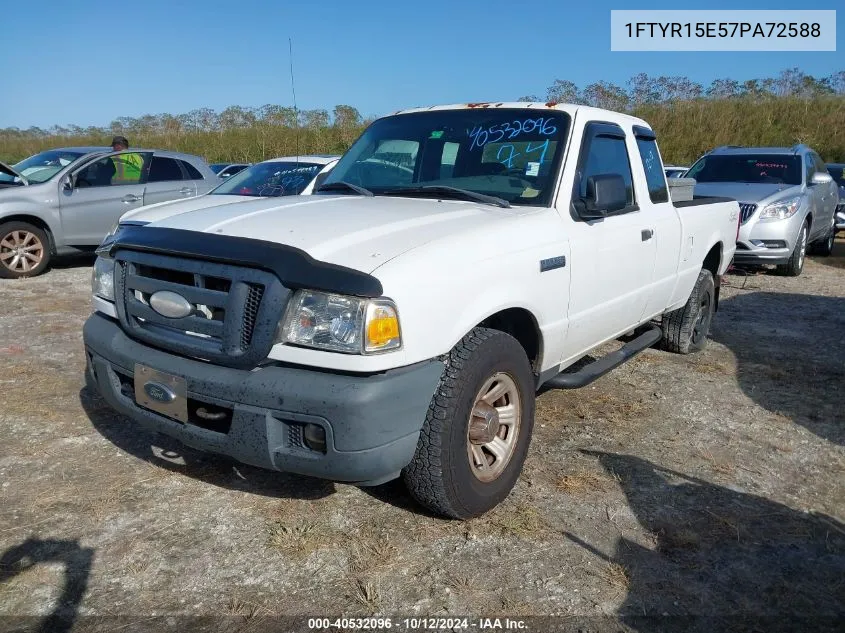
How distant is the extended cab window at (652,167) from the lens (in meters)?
4.65

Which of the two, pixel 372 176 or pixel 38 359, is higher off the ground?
pixel 372 176

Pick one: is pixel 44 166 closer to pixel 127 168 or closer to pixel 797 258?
pixel 127 168

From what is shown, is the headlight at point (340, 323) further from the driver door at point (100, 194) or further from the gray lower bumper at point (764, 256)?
the gray lower bumper at point (764, 256)

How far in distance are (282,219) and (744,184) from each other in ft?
29.4

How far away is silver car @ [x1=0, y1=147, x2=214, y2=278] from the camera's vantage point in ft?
29.0

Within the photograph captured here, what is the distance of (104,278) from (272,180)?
4960mm

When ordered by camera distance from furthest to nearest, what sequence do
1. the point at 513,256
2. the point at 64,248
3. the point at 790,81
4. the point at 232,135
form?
the point at 232,135
the point at 790,81
the point at 64,248
the point at 513,256

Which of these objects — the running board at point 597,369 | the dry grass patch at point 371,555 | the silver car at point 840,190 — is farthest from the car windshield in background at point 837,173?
the dry grass patch at point 371,555

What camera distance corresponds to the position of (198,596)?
8.46 feet

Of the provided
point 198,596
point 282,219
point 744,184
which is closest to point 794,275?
point 744,184

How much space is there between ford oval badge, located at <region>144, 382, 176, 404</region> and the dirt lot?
621mm

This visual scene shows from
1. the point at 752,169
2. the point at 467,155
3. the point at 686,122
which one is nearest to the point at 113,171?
the point at 467,155

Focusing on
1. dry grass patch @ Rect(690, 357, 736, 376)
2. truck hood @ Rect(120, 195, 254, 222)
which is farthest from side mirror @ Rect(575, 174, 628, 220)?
truck hood @ Rect(120, 195, 254, 222)

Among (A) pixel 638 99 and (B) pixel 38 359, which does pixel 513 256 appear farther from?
(A) pixel 638 99
